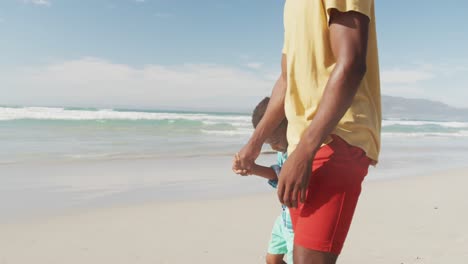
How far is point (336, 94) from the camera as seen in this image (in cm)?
118

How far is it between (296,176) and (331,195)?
14 cm

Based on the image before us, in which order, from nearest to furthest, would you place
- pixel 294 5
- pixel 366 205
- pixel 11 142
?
pixel 294 5
pixel 366 205
pixel 11 142

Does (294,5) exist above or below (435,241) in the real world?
above

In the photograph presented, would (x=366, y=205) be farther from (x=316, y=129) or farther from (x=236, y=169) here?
(x=316, y=129)

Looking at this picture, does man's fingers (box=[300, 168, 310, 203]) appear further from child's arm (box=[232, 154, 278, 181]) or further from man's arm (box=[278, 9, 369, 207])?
child's arm (box=[232, 154, 278, 181])

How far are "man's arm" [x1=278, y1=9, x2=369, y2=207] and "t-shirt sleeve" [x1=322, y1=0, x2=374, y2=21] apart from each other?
0.05 ft

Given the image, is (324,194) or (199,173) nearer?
(324,194)

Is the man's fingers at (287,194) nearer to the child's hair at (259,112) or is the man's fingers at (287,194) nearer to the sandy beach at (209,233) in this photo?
the child's hair at (259,112)

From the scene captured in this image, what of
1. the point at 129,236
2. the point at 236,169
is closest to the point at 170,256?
the point at 129,236

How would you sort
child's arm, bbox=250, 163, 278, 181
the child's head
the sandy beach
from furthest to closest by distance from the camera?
the sandy beach
the child's head
child's arm, bbox=250, 163, 278, 181

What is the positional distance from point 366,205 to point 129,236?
123 inches

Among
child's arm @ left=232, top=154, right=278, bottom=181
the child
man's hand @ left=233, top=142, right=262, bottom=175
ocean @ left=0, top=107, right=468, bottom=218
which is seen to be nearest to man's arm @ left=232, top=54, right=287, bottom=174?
man's hand @ left=233, top=142, right=262, bottom=175

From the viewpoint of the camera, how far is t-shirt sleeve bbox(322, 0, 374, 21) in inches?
47.3

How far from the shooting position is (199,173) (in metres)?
8.09
